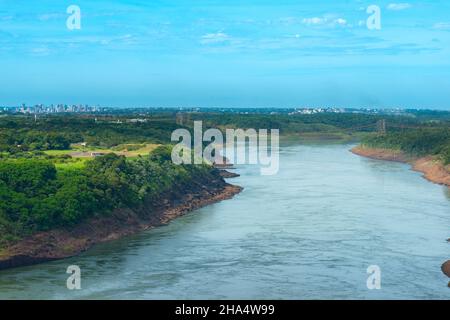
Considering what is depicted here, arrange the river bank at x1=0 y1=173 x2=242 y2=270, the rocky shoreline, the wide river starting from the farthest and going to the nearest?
the rocky shoreline
the river bank at x1=0 y1=173 x2=242 y2=270
the wide river

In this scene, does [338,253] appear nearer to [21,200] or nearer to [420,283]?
[420,283]

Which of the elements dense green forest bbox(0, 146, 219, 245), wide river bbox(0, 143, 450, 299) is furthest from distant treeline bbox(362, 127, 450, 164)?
dense green forest bbox(0, 146, 219, 245)

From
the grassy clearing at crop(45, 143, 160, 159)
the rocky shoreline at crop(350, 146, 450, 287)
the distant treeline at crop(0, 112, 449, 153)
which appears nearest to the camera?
the grassy clearing at crop(45, 143, 160, 159)

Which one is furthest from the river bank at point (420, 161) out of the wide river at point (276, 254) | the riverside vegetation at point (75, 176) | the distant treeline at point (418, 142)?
the wide river at point (276, 254)

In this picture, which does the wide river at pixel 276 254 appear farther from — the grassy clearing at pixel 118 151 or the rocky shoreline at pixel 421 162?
the grassy clearing at pixel 118 151

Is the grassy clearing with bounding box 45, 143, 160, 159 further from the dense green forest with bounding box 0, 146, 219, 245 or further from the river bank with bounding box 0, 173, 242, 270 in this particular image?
the dense green forest with bounding box 0, 146, 219, 245
